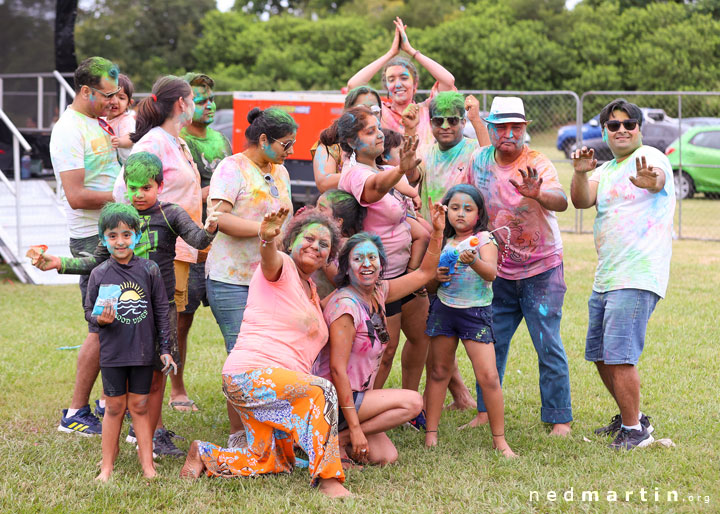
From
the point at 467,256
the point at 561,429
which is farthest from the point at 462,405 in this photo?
the point at 467,256

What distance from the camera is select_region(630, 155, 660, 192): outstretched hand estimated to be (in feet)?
14.1

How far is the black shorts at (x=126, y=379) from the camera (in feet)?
13.5

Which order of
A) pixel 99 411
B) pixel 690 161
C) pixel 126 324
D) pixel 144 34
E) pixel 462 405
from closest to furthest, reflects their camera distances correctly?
pixel 126 324, pixel 99 411, pixel 462 405, pixel 690 161, pixel 144 34

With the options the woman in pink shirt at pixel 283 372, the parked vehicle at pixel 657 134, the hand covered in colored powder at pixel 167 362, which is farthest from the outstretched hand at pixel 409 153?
the parked vehicle at pixel 657 134

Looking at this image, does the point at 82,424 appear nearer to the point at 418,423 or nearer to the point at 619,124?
the point at 418,423

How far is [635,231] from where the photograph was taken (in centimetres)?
453

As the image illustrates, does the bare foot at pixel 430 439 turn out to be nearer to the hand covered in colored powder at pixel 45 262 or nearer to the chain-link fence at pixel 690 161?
the hand covered in colored powder at pixel 45 262

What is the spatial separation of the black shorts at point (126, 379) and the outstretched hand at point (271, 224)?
0.98 meters

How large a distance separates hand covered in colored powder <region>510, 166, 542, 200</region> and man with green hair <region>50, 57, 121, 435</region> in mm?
2464

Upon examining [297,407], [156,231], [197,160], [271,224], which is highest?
[197,160]

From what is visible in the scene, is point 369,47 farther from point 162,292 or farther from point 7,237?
point 162,292

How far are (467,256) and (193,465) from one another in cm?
180

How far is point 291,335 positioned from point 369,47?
29823 mm

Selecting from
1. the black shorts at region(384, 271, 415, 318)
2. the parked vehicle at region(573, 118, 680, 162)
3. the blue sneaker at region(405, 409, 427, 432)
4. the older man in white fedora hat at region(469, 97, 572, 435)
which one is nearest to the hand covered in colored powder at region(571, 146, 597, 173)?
the older man in white fedora hat at region(469, 97, 572, 435)
